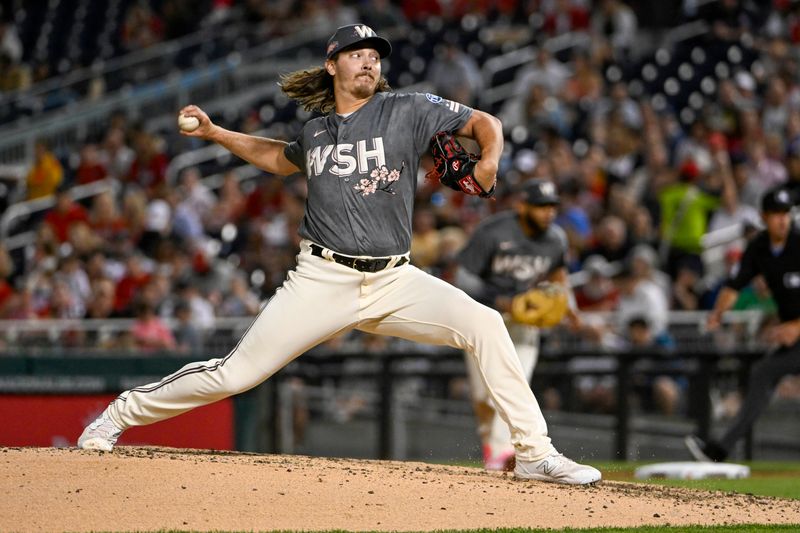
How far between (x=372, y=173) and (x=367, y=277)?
1.65 ft

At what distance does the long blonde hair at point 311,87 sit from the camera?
7117 millimetres

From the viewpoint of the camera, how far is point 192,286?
1435cm

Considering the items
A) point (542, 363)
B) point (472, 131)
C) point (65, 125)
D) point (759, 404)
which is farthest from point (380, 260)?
point (65, 125)

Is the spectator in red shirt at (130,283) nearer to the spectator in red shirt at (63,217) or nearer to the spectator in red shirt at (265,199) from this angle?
the spectator in red shirt at (63,217)

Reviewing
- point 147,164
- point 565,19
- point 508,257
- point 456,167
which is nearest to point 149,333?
point 508,257

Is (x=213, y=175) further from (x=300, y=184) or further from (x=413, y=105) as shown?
(x=413, y=105)

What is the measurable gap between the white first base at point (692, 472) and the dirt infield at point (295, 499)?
229 centimetres

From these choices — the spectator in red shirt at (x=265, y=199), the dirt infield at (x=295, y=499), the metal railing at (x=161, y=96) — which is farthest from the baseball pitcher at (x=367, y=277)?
the metal railing at (x=161, y=96)

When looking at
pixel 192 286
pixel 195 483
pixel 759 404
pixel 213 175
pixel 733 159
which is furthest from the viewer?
pixel 213 175

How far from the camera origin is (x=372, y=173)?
22.0 feet

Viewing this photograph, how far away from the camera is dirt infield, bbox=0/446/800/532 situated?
19.7ft

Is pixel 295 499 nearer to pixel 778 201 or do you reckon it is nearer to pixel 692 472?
pixel 692 472

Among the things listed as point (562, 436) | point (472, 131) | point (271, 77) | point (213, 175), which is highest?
point (271, 77)

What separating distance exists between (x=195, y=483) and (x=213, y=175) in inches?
459
